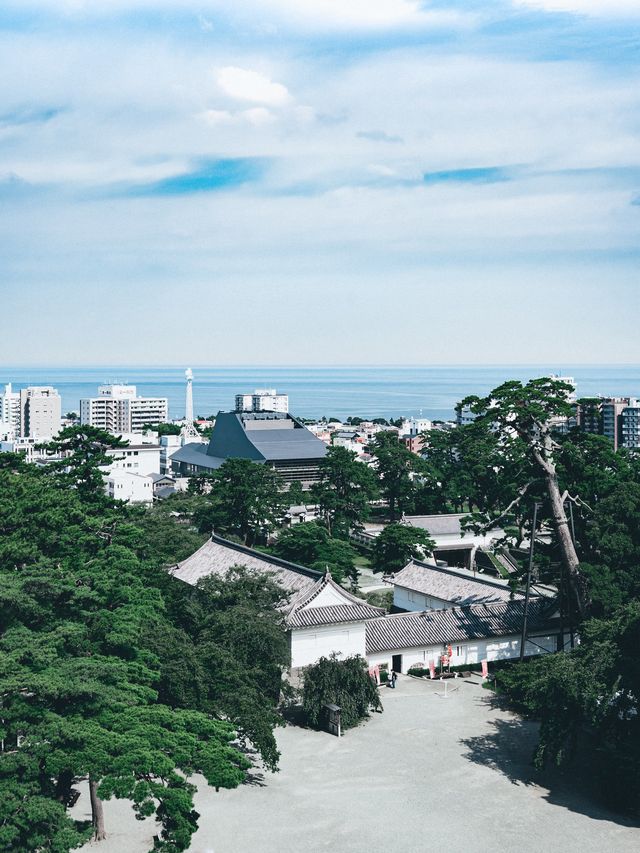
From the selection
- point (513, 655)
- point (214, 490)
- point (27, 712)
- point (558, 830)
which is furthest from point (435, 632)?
point (214, 490)

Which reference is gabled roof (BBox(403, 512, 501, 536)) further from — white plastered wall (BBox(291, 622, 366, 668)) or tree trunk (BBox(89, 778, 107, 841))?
tree trunk (BBox(89, 778, 107, 841))

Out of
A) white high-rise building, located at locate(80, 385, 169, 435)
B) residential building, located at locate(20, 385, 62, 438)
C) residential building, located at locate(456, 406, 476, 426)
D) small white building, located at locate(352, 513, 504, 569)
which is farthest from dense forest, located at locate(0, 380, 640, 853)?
white high-rise building, located at locate(80, 385, 169, 435)

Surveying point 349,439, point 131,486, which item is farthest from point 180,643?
point 349,439

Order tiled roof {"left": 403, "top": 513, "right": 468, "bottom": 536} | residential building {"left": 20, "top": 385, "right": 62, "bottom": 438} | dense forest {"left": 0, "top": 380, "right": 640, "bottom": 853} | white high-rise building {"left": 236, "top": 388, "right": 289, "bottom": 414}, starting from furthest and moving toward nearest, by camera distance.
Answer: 1. white high-rise building {"left": 236, "top": 388, "right": 289, "bottom": 414}
2. residential building {"left": 20, "top": 385, "right": 62, "bottom": 438}
3. tiled roof {"left": 403, "top": 513, "right": 468, "bottom": 536}
4. dense forest {"left": 0, "top": 380, "right": 640, "bottom": 853}

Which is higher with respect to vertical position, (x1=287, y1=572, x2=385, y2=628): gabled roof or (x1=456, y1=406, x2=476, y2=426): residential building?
(x1=456, y1=406, x2=476, y2=426): residential building

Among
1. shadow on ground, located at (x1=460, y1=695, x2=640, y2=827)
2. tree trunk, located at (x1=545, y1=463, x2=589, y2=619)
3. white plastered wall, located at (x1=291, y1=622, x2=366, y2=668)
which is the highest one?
tree trunk, located at (x1=545, y1=463, x2=589, y2=619)

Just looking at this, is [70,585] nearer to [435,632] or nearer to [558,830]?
[558,830]

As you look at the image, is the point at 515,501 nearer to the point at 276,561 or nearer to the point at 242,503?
the point at 276,561
